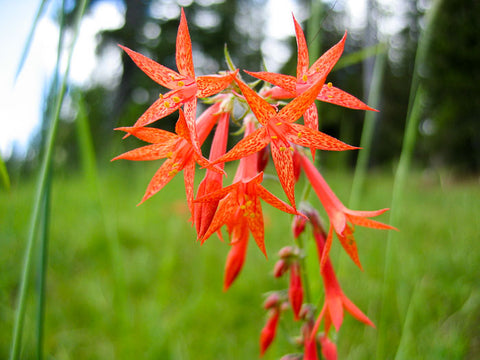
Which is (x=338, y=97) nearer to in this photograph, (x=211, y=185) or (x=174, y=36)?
(x=211, y=185)

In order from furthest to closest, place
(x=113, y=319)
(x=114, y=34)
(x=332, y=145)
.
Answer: (x=114, y=34), (x=113, y=319), (x=332, y=145)

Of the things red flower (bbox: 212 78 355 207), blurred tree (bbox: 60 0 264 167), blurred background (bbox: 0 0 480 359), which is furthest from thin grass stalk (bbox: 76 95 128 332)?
blurred tree (bbox: 60 0 264 167)

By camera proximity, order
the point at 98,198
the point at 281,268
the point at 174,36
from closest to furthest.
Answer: the point at 281,268 → the point at 98,198 → the point at 174,36

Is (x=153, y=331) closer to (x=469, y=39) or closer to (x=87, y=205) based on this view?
(x=87, y=205)

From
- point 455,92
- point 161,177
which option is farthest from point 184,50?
point 455,92

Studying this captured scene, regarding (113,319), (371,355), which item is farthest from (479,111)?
(113,319)

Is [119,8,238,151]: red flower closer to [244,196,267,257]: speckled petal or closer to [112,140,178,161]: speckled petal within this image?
[112,140,178,161]: speckled petal

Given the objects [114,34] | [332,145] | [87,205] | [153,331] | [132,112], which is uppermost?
[114,34]
